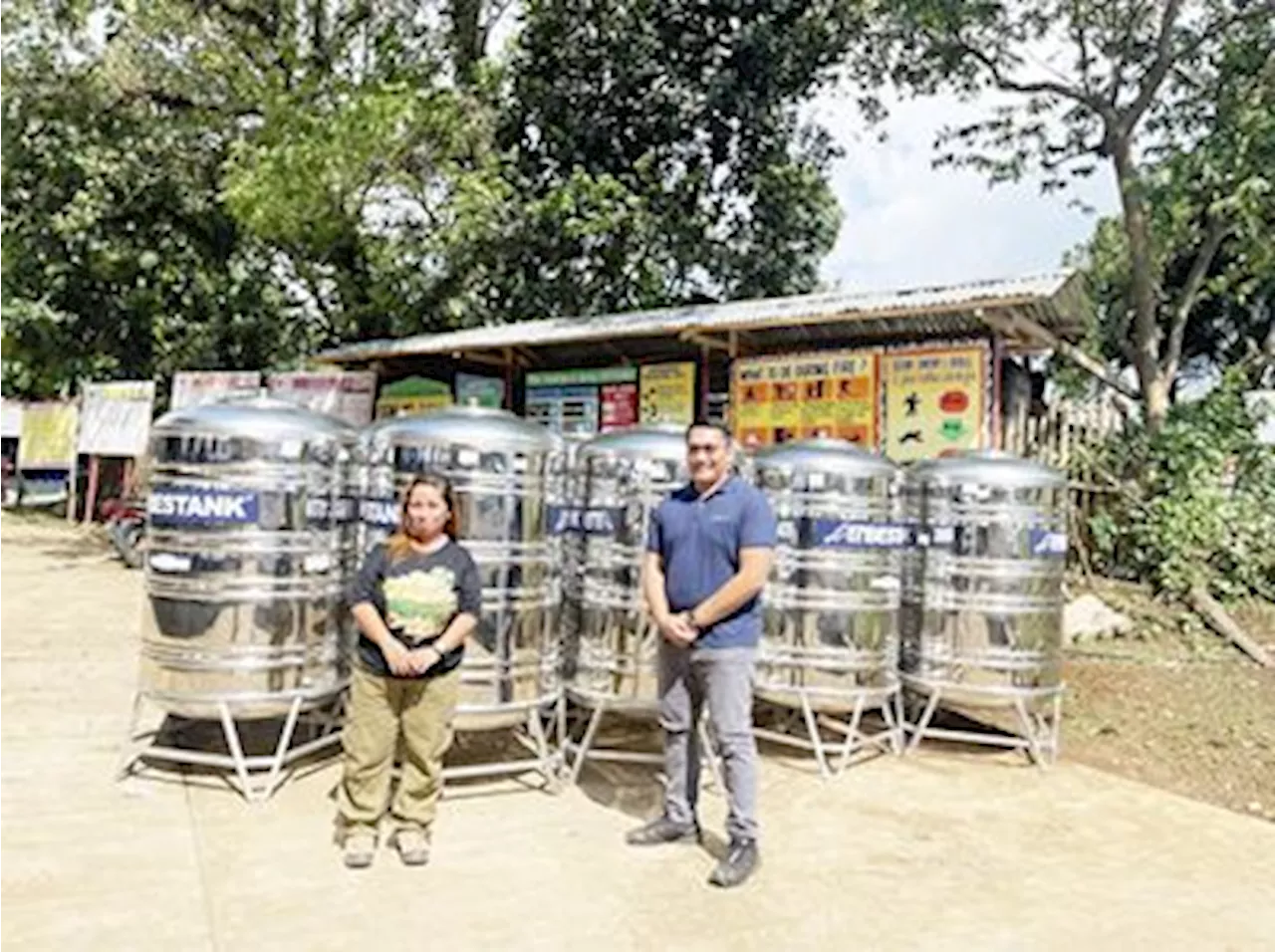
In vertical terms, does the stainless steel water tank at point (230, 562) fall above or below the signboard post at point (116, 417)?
below

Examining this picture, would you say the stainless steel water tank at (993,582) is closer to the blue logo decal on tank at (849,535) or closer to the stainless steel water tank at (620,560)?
the blue logo decal on tank at (849,535)

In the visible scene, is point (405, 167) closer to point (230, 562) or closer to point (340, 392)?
point (340, 392)

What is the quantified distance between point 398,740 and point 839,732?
281 cm

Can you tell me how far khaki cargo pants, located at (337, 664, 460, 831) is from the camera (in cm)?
418

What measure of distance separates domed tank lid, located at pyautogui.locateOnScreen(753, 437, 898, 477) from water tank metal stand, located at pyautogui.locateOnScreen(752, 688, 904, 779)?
1113 millimetres

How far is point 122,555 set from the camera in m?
13.9

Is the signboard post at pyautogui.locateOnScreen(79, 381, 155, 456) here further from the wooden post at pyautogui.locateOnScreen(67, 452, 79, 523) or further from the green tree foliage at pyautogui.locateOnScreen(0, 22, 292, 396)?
the wooden post at pyautogui.locateOnScreen(67, 452, 79, 523)

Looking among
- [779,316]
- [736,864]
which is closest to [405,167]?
[779,316]

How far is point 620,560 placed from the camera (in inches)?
207

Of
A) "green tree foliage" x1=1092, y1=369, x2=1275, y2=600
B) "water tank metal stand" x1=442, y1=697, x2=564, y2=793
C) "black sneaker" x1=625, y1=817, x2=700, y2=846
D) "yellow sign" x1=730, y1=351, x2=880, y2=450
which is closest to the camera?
"black sneaker" x1=625, y1=817, x2=700, y2=846

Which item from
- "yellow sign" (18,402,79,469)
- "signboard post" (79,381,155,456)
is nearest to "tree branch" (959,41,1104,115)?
"signboard post" (79,381,155,456)

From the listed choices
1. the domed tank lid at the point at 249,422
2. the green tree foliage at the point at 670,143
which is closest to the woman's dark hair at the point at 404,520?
the domed tank lid at the point at 249,422

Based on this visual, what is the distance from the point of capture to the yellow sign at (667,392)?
1055 cm

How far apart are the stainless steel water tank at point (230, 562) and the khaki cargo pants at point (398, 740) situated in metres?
0.61
